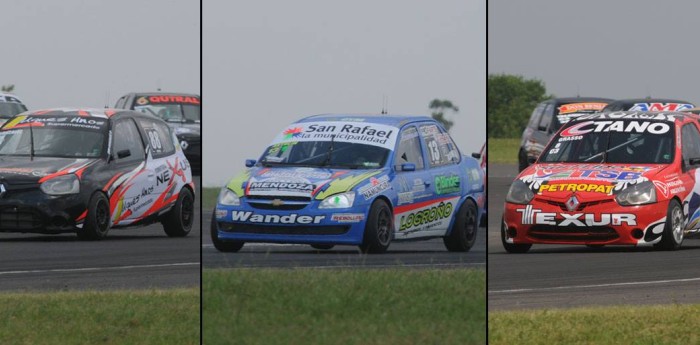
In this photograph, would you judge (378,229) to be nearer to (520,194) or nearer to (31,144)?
(520,194)

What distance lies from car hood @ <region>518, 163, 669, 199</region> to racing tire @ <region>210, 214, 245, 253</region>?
6137mm

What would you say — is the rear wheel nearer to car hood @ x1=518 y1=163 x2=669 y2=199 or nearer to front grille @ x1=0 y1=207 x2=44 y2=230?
front grille @ x1=0 y1=207 x2=44 y2=230

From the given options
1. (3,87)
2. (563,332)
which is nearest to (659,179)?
(563,332)

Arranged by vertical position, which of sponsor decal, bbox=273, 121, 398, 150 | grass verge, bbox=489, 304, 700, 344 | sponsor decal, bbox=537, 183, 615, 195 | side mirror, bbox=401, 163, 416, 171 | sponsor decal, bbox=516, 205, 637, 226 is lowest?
grass verge, bbox=489, 304, 700, 344

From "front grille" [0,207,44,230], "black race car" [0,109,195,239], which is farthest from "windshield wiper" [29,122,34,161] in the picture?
"front grille" [0,207,44,230]

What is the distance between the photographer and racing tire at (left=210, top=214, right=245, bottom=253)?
7383 mm

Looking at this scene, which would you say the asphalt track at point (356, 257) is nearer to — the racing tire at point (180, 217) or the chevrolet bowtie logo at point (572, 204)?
the chevrolet bowtie logo at point (572, 204)

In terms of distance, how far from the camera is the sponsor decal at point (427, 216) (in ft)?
25.6

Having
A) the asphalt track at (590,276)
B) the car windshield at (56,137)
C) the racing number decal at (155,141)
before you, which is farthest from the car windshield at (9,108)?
the asphalt track at (590,276)

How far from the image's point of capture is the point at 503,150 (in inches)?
1398

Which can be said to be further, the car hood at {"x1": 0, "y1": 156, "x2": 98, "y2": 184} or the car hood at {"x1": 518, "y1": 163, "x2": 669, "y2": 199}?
the car hood at {"x1": 0, "y1": 156, "x2": 98, "y2": 184}

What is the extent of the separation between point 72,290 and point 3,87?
12784 millimetres

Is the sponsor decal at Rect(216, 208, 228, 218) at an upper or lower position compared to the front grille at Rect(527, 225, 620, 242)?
upper

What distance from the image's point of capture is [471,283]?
7836 millimetres
